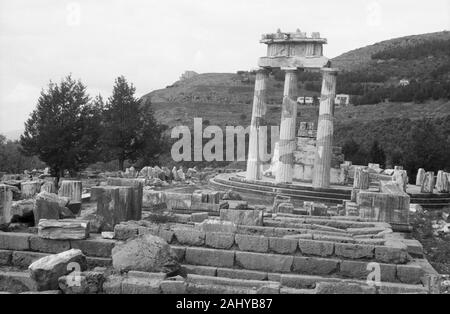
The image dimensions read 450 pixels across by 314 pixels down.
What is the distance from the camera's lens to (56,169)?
32938 mm

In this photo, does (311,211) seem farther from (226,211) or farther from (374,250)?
(374,250)

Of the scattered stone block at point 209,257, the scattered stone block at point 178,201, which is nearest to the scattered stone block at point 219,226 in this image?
the scattered stone block at point 209,257

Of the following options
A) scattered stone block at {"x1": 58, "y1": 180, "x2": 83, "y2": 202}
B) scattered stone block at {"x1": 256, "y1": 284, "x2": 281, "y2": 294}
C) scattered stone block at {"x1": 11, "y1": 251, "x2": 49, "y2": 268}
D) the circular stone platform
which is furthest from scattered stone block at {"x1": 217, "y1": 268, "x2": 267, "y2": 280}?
the circular stone platform

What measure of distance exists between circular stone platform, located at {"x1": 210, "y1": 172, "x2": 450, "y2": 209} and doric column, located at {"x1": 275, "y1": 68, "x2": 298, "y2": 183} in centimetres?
66

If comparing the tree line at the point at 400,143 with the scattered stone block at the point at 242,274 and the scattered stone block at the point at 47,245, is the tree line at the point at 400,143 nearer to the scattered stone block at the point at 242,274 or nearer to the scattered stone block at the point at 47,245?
the scattered stone block at the point at 242,274

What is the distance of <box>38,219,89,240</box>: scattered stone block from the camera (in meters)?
11.3

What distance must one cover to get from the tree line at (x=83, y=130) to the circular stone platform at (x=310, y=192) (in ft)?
29.3

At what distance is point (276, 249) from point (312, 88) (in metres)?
77.7

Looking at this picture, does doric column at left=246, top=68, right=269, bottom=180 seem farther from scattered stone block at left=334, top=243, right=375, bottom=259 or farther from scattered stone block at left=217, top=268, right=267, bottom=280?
scattered stone block at left=217, top=268, right=267, bottom=280

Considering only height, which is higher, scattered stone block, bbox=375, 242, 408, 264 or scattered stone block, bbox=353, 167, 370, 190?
scattered stone block, bbox=353, 167, 370, 190

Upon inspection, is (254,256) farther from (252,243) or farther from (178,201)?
(178,201)

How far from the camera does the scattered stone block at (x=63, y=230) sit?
11.3 meters
